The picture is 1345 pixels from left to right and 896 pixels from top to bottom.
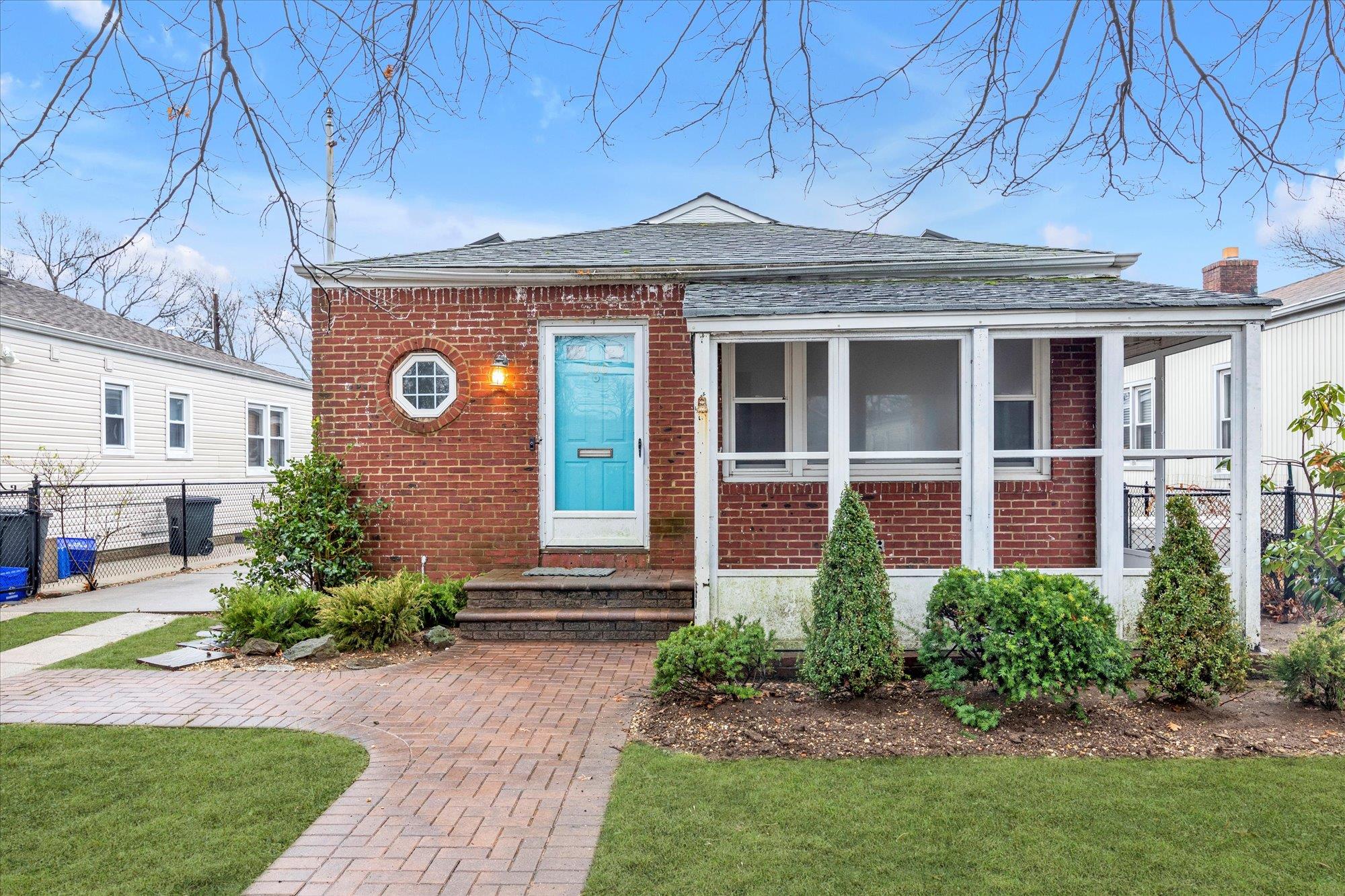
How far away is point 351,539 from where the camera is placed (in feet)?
25.3

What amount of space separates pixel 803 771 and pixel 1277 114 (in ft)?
11.2

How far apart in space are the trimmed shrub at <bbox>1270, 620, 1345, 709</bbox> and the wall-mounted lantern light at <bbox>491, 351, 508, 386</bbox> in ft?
20.5

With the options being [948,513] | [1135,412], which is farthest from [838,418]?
[1135,412]

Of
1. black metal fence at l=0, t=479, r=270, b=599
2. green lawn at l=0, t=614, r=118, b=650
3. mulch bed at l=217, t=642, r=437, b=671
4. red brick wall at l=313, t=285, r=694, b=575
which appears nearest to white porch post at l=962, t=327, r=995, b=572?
red brick wall at l=313, t=285, r=694, b=575

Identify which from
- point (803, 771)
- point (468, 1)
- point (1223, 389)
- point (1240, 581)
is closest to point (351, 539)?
point (803, 771)

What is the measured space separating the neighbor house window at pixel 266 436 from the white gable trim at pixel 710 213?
424 inches

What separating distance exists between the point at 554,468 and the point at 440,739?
3.61 m

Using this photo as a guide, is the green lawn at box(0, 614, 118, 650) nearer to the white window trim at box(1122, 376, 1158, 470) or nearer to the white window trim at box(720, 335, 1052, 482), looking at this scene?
the white window trim at box(720, 335, 1052, 482)

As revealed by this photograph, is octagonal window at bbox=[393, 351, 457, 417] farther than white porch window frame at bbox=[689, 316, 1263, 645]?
Yes

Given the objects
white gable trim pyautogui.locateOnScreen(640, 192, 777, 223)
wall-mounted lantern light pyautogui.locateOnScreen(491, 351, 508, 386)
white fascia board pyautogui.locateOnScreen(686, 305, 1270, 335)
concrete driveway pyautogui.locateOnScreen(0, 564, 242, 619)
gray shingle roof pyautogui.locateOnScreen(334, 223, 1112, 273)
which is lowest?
concrete driveway pyautogui.locateOnScreen(0, 564, 242, 619)

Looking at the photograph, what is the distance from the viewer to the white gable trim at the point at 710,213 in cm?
1100

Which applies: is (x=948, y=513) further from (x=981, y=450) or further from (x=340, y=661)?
(x=340, y=661)

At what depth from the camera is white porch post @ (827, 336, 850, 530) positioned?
5.66 m

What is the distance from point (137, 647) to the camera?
6738 millimetres
